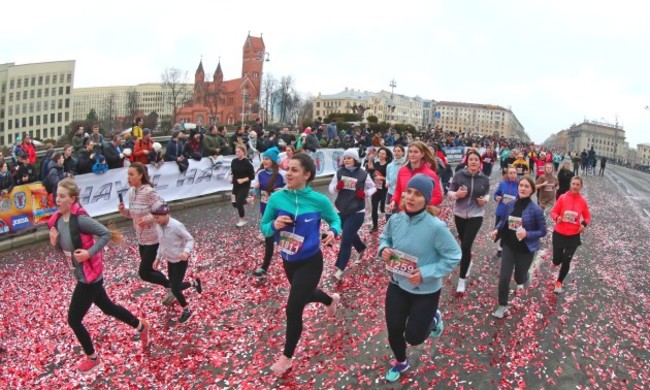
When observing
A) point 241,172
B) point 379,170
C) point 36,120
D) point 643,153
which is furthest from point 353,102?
point 241,172

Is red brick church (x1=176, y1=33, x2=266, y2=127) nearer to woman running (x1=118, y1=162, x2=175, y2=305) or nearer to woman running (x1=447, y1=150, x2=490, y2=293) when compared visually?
woman running (x1=447, y1=150, x2=490, y2=293)

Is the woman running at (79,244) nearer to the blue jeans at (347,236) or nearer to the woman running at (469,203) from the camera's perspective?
the blue jeans at (347,236)

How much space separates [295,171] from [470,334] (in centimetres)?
284

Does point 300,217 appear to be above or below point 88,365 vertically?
above

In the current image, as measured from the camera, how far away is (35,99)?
99938 millimetres

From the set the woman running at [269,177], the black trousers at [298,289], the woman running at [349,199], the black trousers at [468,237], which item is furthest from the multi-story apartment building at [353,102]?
the black trousers at [298,289]

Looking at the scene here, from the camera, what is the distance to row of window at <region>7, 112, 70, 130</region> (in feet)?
326

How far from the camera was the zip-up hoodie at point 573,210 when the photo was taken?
684cm

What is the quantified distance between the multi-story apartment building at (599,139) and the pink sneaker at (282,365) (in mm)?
179891

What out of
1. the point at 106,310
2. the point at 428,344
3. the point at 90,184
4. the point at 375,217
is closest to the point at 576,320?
the point at 428,344

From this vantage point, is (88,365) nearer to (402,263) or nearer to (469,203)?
(402,263)

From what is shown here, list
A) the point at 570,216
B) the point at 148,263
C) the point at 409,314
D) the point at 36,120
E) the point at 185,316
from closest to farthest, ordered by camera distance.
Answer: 1. the point at 409,314
2. the point at 185,316
3. the point at 148,263
4. the point at 570,216
5. the point at 36,120

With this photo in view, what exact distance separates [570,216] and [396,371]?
410 cm

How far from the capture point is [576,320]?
5.96m
